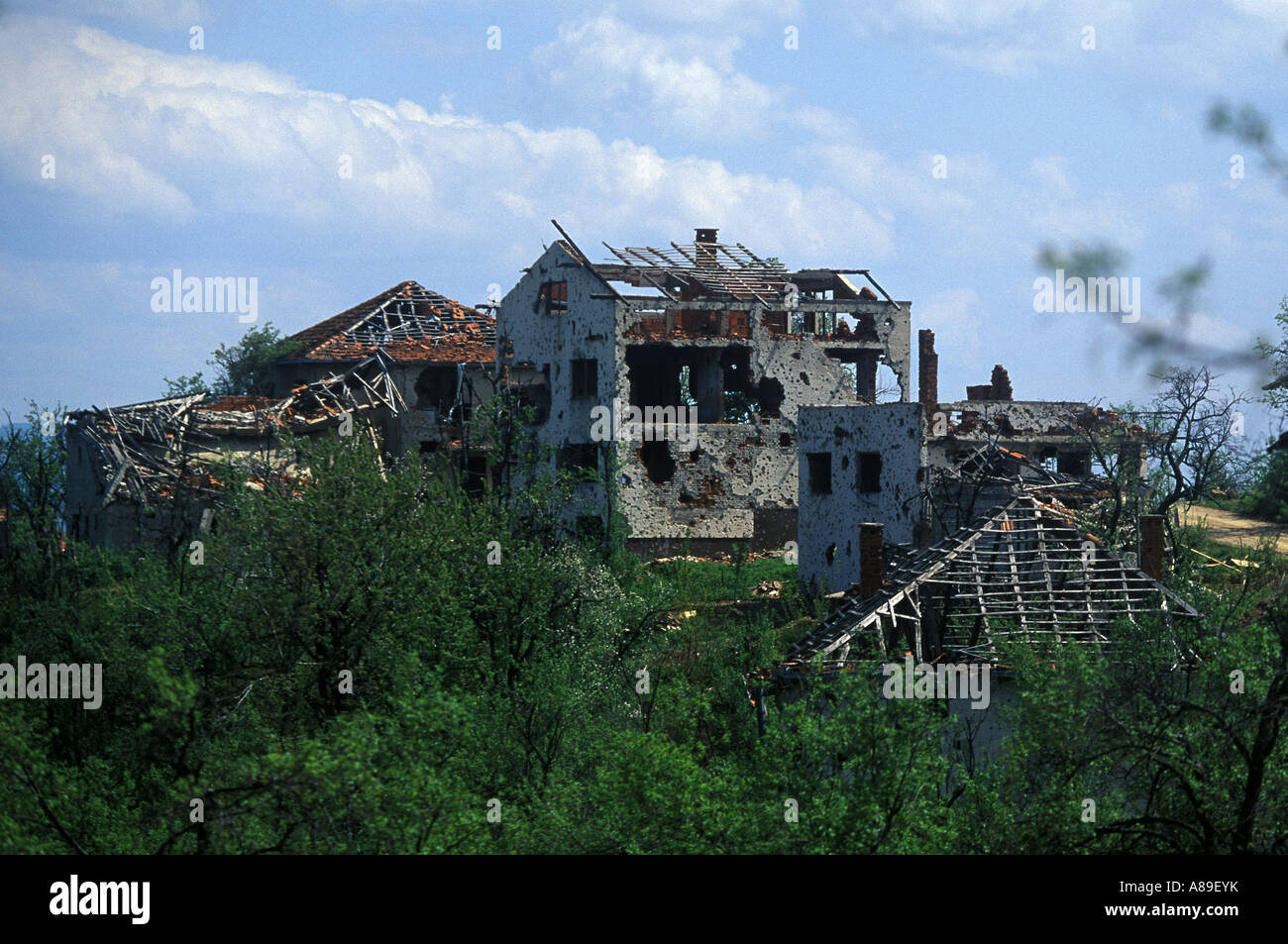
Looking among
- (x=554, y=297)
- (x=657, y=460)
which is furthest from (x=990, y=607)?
(x=554, y=297)

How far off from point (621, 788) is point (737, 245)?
1110 inches

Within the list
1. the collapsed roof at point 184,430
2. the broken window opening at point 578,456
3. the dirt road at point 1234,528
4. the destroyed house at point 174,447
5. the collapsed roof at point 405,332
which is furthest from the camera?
the collapsed roof at point 405,332

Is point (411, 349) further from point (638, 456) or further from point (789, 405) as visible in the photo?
point (789, 405)

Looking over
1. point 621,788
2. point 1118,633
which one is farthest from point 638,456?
point 621,788

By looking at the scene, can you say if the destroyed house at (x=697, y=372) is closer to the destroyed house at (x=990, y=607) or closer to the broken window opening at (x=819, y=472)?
the broken window opening at (x=819, y=472)

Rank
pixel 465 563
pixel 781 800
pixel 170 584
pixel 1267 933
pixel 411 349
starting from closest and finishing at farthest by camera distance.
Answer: pixel 1267 933 → pixel 781 800 → pixel 465 563 → pixel 170 584 → pixel 411 349

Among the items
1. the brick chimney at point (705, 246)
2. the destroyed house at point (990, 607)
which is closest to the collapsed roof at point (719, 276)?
the brick chimney at point (705, 246)

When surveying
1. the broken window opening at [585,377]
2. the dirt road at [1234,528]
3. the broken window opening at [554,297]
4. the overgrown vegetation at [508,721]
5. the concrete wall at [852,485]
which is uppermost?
the broken window opening at [554,297]

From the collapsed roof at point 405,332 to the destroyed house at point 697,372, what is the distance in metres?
4.39

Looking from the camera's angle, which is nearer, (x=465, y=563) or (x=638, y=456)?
(x=465, y=563)

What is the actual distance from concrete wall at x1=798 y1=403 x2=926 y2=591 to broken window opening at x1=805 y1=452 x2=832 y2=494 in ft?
0.24

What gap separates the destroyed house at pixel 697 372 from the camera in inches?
1420

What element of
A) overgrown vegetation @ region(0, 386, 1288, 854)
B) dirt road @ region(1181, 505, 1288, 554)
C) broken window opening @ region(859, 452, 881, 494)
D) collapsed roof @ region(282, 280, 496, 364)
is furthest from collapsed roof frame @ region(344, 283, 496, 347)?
dirt road @ region(1181, 505, 1288, 554)

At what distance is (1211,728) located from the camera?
11.9m
